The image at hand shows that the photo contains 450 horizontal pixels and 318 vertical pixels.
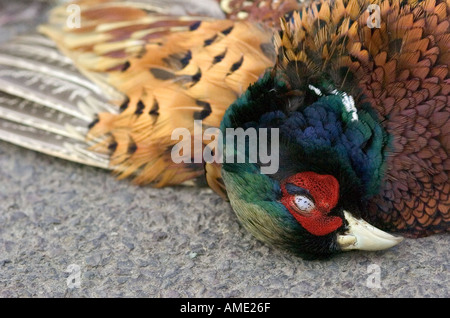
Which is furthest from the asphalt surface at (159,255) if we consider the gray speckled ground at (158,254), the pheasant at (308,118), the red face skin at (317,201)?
the red face skin at (317,201)

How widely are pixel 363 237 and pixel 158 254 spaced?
90 cm

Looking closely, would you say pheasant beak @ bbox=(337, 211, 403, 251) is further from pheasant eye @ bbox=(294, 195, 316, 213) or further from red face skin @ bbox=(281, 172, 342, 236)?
pheasant eye @ bbox=(294, 195, 316, 213)

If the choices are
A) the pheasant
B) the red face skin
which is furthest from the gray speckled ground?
the red face skin

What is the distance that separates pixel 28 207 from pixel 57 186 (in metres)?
0.22

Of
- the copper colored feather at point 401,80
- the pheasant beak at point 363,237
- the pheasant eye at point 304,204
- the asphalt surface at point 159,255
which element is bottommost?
the asphalt surface at point 159,255

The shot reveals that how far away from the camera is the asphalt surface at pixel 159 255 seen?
8.88 feet

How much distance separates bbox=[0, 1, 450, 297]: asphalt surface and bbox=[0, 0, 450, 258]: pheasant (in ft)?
0.40

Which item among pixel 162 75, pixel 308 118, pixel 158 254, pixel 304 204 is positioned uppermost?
pixel 308 118

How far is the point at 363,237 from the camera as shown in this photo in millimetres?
2654

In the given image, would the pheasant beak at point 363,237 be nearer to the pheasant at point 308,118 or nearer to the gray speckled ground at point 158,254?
the pheasant at point 308,118

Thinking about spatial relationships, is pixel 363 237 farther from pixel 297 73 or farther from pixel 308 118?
pixel 297 73

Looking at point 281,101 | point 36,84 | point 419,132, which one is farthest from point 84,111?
point 419,132

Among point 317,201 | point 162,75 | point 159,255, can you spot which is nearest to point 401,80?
point 317,201

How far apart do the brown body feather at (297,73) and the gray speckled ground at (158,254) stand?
6.5 inches
